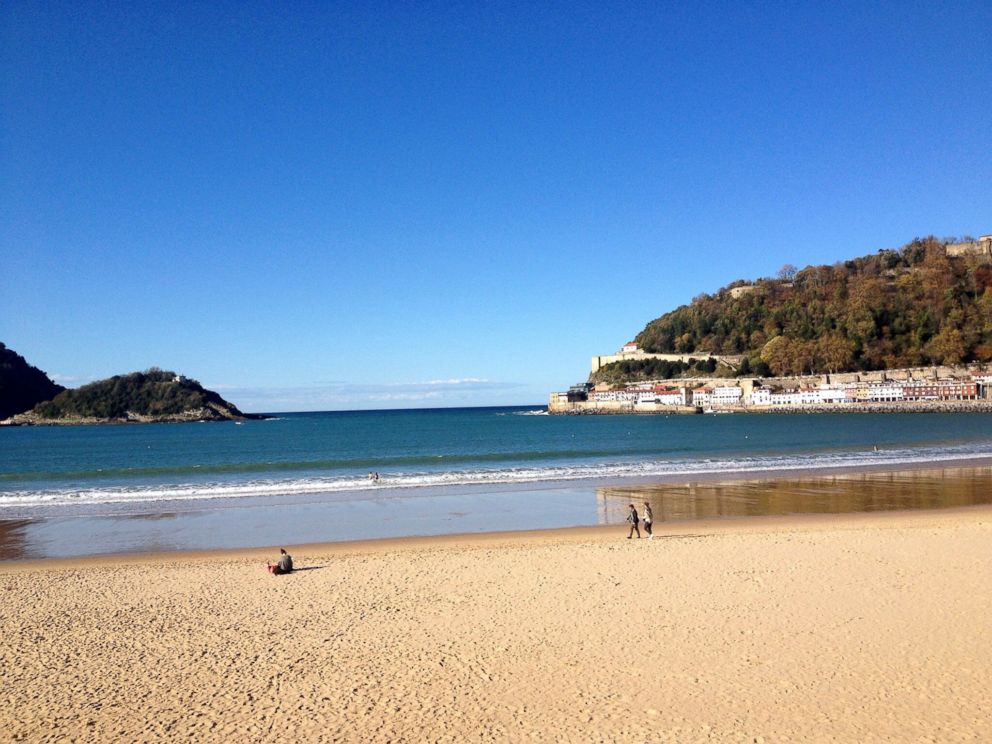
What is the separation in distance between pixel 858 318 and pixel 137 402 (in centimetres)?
14488

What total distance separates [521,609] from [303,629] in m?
3.17

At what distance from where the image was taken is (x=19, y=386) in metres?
161

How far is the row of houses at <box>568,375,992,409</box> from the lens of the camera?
333 feet

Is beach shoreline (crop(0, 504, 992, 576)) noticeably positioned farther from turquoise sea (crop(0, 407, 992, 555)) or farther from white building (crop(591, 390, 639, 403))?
white building (crop(591, 390, 639, 403))

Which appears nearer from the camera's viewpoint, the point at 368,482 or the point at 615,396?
the point at 368,482

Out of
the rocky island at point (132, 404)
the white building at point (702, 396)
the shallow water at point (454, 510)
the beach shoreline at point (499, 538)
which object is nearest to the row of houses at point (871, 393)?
the white building at point (702, 396)

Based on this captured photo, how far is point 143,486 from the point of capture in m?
31.5

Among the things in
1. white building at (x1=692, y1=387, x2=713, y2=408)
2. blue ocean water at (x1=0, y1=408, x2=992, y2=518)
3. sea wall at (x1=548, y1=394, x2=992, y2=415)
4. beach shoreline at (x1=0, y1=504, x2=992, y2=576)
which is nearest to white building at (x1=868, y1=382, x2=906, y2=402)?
sea wall at (x1=548, y1=394, x2=992, y2=415)

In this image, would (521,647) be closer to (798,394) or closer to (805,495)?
(805,495)

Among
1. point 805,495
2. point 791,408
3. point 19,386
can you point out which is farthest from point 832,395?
point 19,386

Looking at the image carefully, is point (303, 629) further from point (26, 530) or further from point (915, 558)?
point (26, 530)

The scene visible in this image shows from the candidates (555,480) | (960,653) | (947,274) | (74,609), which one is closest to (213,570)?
(74,609)

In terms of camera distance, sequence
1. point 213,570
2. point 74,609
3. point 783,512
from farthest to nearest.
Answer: point 783,512 < point 213,570 < point 74,609

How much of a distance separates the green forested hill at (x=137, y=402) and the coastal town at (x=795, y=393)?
79039mm
